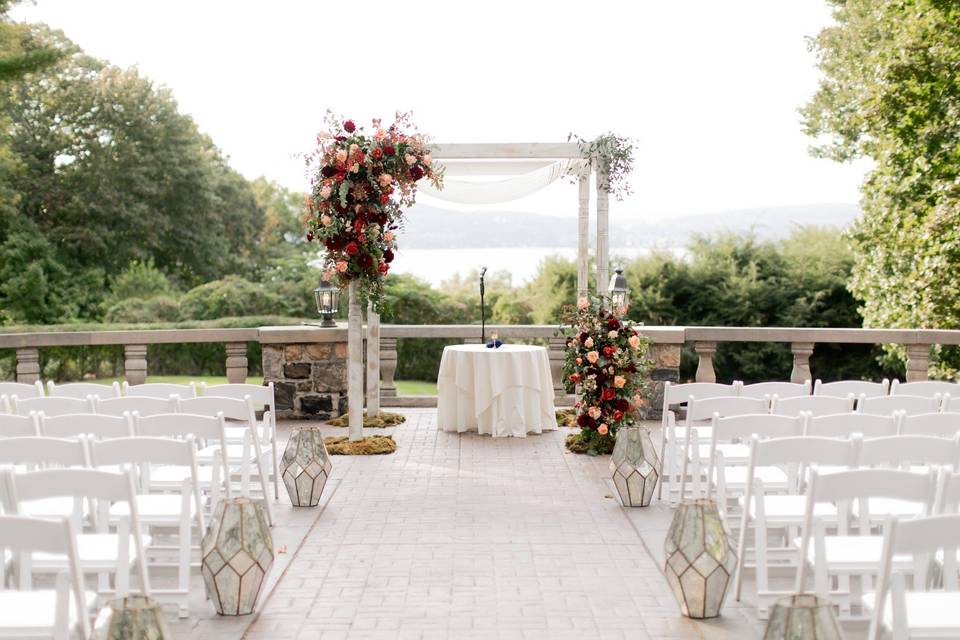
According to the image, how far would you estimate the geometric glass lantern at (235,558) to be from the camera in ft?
13.8

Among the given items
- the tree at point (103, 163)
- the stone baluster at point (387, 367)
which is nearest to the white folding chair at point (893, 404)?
the stone baluster at point (387, 367)

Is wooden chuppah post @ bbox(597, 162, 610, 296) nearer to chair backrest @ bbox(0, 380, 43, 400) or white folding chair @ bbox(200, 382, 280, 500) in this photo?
white folding chair @ bbox(200, 382, 280, 500)

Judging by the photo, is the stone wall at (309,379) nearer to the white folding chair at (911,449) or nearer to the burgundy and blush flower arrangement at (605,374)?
the burgundy and blush flower arrangement at (605,374)

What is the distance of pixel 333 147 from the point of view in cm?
802

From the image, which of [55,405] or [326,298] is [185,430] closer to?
[55,405]

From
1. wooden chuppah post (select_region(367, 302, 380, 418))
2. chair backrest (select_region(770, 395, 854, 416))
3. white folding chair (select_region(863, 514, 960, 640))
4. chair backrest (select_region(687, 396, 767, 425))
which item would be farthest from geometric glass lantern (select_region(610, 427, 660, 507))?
wooden chuppah post (select_region(367, 302, 380, 418))

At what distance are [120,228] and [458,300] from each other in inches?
391

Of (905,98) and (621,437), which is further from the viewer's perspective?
(905,98)

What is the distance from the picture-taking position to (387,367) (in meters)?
11.1

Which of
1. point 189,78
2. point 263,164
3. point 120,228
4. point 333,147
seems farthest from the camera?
point 263,164

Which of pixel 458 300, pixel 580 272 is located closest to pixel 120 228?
pixel 458 300

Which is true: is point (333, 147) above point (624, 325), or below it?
above

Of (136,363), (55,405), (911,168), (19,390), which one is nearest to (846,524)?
(55,405)

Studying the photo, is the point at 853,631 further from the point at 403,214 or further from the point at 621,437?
the point at 403,214
